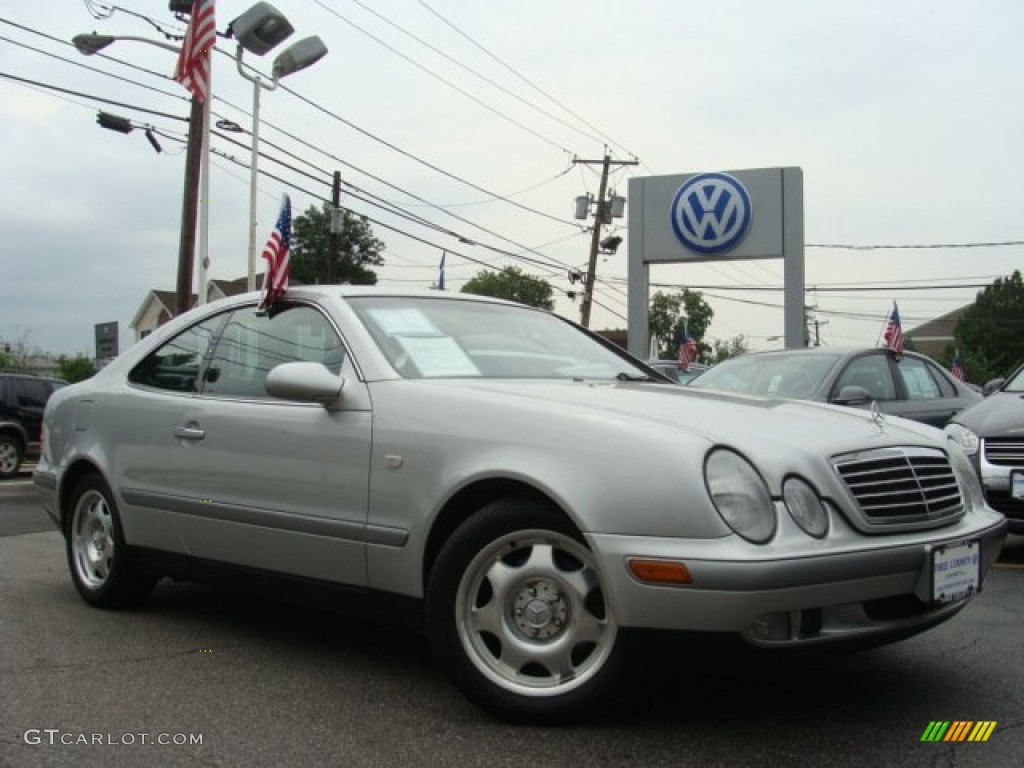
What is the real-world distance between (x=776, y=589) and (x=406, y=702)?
134 cm

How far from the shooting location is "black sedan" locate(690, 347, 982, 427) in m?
7.55

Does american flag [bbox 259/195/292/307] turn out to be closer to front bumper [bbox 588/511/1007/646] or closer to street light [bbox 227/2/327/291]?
front bumper [bbox 588/511/1007/646]

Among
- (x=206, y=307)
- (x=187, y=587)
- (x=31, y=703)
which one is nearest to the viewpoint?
(x=31, y=703)

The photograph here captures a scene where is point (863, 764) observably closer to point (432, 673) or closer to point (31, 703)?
point (432, 673)

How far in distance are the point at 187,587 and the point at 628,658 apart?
332 centimetres

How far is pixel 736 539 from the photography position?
2.70 metres

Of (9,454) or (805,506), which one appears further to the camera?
(9,454)

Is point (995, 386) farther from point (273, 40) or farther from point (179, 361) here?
point (273, 40)

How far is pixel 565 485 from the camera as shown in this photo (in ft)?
9.54

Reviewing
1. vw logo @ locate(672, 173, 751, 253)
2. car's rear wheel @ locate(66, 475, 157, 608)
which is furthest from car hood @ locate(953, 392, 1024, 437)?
vw logo @ locate(672, 173, 751, 253)

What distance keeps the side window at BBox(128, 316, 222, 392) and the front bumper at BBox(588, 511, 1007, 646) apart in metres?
2.35

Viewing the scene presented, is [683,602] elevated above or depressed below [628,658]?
above

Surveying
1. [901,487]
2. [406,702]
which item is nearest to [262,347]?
[406,702]

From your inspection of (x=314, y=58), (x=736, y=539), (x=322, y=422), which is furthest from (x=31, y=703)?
(x=314, y=58)
